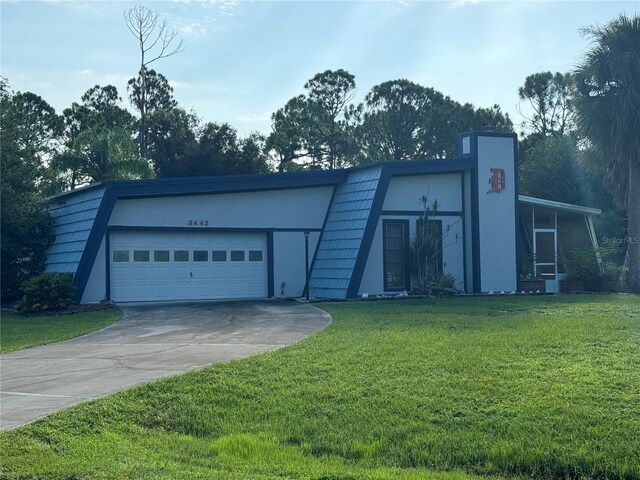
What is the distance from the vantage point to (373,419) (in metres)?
8.99

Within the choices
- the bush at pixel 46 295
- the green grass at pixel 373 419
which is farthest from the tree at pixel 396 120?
the green grass at pixel 373 419

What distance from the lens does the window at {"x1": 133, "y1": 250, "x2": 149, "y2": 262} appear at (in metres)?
24.5

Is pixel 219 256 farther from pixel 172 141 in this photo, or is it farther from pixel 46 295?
pixel 172 141

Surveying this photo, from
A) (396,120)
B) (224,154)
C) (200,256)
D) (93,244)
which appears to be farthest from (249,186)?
(396,120)

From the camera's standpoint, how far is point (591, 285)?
1160 inches

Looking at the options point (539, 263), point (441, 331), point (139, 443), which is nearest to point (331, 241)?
point (539, 263)

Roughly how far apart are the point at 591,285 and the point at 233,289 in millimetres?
12987

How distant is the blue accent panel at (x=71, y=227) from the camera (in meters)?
23.4

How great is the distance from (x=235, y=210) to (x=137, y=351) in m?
12.0

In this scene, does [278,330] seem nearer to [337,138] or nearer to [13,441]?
[13,441]

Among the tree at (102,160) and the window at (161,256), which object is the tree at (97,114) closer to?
the tree at (102,160)

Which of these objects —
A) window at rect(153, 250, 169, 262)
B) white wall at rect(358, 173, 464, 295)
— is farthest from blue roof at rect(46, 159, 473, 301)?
window at rect(153, 250, 169, 262)

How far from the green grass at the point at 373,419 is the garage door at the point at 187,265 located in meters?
12.6

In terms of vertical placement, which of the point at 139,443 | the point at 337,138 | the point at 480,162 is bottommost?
the point at 139,443
